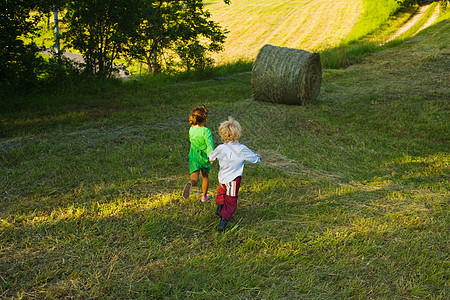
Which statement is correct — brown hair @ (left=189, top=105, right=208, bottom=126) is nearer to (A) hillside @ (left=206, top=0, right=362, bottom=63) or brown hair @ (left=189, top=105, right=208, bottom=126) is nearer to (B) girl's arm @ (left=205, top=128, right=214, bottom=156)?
(B) girl's arm @ (left=205, top=128, right=214, bottom=156)

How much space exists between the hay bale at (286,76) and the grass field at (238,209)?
1.09 m

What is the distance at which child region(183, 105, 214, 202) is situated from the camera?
4.76 meters

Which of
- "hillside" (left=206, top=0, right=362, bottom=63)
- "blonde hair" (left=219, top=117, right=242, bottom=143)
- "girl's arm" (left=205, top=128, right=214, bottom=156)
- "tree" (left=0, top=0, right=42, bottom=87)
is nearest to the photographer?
"blonde hair" (left=219, top=117, right=242, bottom=143)

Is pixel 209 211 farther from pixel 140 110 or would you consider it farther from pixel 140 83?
pixel 140 83

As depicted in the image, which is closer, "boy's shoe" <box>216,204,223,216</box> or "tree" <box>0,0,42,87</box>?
"boy's shoe" <box>216,204,223,216</box>

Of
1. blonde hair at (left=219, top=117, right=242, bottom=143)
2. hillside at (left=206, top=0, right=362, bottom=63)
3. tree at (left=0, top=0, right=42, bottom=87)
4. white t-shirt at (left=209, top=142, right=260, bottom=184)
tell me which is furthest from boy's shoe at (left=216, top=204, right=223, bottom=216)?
hillside at (left=206, top=0, right=362, bottom=63)

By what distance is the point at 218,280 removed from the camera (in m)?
3.41

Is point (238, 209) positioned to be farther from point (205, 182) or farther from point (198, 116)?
point (198, 116)

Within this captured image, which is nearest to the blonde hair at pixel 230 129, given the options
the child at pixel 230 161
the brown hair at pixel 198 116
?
the child at pixel 230 161

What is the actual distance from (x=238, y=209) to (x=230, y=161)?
0.78 meters

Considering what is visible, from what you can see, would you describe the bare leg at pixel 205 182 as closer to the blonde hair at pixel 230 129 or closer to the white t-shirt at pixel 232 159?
the white t-shirt at pixel 232 159

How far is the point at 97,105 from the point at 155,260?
745cm

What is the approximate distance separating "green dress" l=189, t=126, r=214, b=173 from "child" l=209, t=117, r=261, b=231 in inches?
15.1

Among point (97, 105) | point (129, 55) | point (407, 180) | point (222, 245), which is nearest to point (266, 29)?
point (129, 55)
